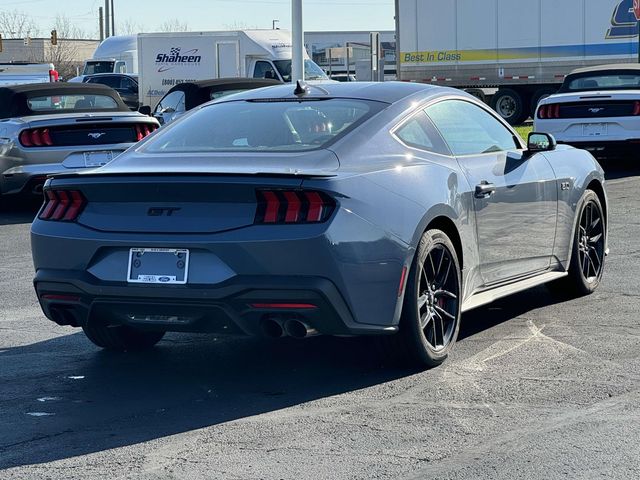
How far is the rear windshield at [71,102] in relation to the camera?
48.5 ft

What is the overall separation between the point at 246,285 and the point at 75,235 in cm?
93

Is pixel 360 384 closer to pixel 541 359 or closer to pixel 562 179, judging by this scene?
pixel 541 359

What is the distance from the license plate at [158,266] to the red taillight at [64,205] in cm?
43

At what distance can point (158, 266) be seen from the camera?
5.77m

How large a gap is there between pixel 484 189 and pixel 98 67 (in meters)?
41.2

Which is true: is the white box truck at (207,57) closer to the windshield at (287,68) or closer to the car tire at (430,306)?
the windshield at (287,68)

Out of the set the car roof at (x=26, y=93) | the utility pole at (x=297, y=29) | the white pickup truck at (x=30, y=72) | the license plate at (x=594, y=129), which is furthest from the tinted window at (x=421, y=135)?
the white pickup truck at (x=30, y=72)

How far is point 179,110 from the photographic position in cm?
1927

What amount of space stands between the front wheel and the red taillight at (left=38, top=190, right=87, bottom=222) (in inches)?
64.1

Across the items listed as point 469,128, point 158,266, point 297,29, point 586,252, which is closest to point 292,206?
point 158,266

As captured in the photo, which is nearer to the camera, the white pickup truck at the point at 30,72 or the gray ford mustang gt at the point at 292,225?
the gray ford mustang gt at the point at 292,225

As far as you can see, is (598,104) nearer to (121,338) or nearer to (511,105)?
(121,338)

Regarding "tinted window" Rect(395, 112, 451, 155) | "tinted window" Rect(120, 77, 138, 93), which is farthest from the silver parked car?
"tinted window" Rect(120, 77, 138, 93)

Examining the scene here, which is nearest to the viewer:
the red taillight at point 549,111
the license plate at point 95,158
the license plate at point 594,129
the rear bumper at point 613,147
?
the license plate at point 95,158
